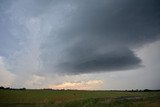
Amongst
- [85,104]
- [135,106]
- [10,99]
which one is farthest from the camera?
[10,99]

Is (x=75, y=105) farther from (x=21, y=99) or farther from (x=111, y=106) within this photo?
(x=21, y=99)

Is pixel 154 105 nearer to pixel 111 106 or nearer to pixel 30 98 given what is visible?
pixel 111 106

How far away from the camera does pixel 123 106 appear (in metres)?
39.2

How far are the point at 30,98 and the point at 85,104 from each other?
41.8 meters

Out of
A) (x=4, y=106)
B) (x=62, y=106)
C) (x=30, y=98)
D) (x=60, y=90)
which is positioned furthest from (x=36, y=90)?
(x=62, y=106)

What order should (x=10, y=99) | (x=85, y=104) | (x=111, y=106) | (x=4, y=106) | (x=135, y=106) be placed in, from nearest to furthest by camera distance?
(x=135, y=106), (x=111, y=106), (x=85, y=104), (x=4, y=106), (x=10, y=99)

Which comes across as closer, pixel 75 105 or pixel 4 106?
pixel 75 105

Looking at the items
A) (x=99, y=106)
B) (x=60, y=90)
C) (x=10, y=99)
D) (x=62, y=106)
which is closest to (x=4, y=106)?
(x=10, y=99)

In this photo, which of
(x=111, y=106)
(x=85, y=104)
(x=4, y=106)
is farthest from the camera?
(x=4, y=106)

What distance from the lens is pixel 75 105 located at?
46.0 meters

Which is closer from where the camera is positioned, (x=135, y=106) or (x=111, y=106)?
(x=135, y=106)

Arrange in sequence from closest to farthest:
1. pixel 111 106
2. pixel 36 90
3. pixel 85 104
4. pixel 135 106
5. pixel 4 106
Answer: pixel 135 106 → pixel 111 106 → pixel 85 104 → pixel 4 106 → pixel 36 90

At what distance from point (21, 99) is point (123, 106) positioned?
47.8 m

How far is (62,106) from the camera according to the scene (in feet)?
152
